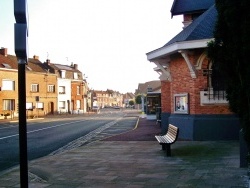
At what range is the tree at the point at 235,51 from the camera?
16.6ft

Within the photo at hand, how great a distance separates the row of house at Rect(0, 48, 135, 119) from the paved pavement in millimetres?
38602

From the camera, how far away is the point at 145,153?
10.8 meters

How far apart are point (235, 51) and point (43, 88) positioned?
55.6 m

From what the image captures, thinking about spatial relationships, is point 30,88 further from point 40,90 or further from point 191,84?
point 191,84

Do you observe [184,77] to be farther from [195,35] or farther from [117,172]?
[117,172]

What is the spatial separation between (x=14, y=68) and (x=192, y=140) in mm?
43017

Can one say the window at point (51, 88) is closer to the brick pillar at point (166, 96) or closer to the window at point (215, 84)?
the brick pillar at point (166, 96)

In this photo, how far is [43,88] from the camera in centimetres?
5850

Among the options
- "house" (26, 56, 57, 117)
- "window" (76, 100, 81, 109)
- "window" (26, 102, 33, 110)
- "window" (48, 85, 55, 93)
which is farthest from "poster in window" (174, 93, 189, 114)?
"window" (76, 100, 81, 109)

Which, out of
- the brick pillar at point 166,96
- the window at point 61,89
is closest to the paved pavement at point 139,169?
the brick pillar at point 166,96

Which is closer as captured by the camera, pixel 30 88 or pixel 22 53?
pixel 22 53

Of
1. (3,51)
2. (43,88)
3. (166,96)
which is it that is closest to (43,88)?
(43,88)

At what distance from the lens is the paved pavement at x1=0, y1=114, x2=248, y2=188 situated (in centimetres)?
680

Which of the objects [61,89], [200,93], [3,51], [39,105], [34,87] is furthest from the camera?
[61,89]
